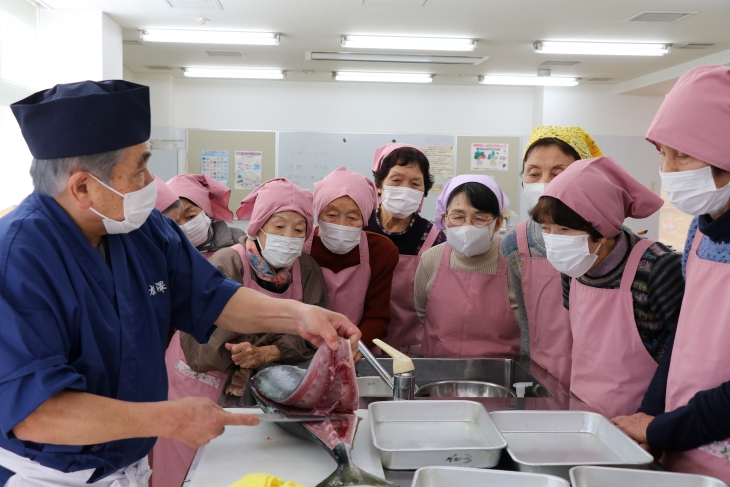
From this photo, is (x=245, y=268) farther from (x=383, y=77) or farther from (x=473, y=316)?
(x=383, y=77)

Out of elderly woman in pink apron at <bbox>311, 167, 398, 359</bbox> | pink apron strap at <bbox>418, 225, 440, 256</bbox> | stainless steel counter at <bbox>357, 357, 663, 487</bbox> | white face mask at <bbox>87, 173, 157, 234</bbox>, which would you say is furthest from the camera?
pink apron strap at <bbox>418, 225, 440, 256</bbox>

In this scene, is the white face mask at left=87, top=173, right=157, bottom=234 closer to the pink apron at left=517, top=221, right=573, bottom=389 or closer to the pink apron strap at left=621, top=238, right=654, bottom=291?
the pink apron strap at left=621, top=238, right=654, bottom=291

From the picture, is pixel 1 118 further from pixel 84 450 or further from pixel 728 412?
pixel 728 412

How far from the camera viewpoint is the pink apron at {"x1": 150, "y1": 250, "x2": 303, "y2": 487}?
7.13ft

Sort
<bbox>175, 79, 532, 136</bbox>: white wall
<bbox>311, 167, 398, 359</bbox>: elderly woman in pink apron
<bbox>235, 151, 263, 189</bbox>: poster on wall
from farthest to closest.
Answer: <bbox>175, 79, 532, 136</bbox>: white wall < <bbox>235, 151, 263, 189</bbox>: poster on wall < <bbox>311, 167, 398, 359</bbox>: elderly woman in pink apron

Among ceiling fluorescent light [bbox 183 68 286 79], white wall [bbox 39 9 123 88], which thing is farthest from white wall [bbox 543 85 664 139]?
white wall [bbox 39 9 123 88]

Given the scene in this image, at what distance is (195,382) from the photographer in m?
2.20

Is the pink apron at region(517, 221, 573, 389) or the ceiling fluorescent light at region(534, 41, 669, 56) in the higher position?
the ceiling fluorescent light at region(534, 41, 669, 56)

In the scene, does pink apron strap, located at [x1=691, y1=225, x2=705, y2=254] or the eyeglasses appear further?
the eyeglasses

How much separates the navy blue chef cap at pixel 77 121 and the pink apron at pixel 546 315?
1.49 meters

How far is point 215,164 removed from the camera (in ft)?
25.6

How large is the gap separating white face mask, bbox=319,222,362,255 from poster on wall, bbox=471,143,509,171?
583 cm

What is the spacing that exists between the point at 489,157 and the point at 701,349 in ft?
22.5

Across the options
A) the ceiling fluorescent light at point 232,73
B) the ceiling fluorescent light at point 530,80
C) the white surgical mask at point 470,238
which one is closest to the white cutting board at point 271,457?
the white surgical mask at point 470,238
